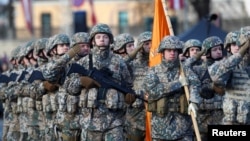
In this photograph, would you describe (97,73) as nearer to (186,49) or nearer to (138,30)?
(186,49)

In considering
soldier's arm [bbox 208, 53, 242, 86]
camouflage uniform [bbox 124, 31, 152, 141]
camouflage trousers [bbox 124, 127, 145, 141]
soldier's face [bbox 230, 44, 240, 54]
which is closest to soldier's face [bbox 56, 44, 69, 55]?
camouflage uniform [bbox 124, 31, 152, 141]

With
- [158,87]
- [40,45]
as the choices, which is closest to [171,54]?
[158,87]

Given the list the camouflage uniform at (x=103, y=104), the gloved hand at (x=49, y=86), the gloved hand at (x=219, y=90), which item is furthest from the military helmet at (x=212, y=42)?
the gloved hand at (x=49, y=86)

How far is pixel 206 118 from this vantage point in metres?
18.2

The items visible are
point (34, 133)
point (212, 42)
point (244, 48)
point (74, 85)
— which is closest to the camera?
point (244, 48)

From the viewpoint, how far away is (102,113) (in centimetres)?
1692

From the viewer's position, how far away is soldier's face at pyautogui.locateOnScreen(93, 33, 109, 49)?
1695 cm

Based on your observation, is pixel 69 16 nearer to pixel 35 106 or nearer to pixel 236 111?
pixel 35 106

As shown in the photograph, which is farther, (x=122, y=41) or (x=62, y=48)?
(x=122, y=41)

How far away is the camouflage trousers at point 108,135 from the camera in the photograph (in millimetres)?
16812

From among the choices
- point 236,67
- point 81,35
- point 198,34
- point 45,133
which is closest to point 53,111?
point 45,133

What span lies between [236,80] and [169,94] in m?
1.32

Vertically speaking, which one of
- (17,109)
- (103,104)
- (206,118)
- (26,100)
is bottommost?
(206,118)

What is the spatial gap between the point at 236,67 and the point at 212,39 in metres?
2.35
